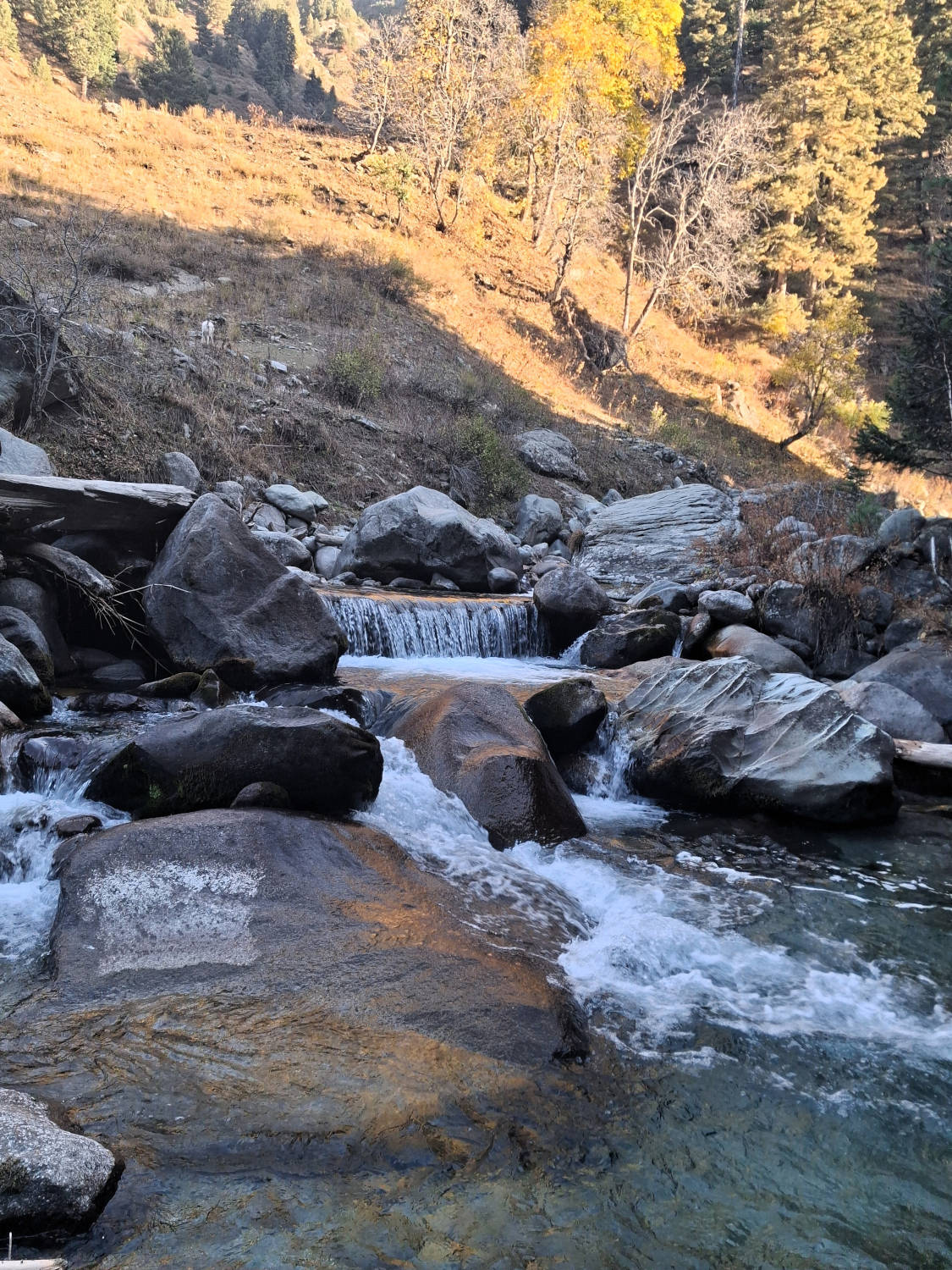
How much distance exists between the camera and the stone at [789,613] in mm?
9898

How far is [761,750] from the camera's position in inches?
255

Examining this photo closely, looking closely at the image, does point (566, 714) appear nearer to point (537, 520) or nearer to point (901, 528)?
point (901, 528)

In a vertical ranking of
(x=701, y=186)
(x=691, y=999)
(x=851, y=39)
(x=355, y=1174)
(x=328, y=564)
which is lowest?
(x=328, y=564)

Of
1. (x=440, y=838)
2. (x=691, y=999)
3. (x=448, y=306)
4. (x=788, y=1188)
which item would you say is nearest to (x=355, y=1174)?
(x=788, y=1188)

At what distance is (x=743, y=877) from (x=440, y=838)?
188 cm

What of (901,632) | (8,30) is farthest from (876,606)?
(8,30)

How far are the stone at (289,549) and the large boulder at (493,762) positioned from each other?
5.42 meters

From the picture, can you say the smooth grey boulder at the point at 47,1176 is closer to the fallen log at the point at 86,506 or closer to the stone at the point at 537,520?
the fallen log at the point at 86,506

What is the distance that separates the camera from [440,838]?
5.27 m

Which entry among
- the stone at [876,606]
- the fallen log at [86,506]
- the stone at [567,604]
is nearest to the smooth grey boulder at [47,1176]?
the fallen log at [86,506]

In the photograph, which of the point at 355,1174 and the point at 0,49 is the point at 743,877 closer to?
the point at 355,1174

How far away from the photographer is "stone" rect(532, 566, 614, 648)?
1074 centimetres

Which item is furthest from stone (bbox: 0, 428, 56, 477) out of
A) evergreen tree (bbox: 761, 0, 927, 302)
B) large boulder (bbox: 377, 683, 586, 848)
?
evergreen tree (bbox: 761, 0, 927, 302)

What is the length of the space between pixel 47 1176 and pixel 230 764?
2935 mm
